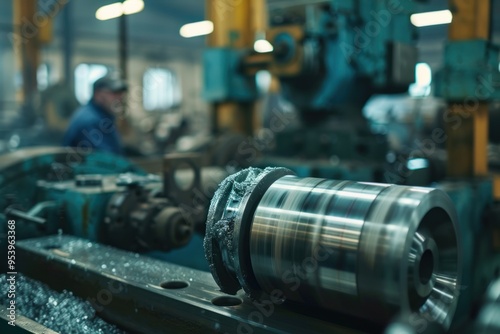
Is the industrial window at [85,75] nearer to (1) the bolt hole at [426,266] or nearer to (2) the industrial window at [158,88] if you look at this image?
(2) the industrial window at [158,88]

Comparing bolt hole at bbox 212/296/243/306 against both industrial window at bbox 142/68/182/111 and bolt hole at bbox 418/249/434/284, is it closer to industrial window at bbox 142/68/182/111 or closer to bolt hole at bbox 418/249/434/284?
bolt hole at bbox 418/249/434/284

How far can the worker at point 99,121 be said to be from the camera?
2615mm

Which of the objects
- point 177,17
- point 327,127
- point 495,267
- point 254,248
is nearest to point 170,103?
point 177,17

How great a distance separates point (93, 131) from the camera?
8.56ft

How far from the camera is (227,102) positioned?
3.65 m

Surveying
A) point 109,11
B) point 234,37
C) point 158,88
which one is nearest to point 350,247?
point 234,37

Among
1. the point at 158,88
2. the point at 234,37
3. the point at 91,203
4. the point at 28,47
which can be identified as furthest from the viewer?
the point at 158,88

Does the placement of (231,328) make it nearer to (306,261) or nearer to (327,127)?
(306,261)

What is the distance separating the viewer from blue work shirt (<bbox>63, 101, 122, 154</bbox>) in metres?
2.61

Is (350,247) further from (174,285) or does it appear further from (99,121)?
(99,121)

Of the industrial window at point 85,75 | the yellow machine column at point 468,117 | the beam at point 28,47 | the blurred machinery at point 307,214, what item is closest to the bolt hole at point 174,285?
the blurred machinery at point 307,214

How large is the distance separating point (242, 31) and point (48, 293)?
9.20ft

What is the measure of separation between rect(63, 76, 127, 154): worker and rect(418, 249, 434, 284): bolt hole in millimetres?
1984

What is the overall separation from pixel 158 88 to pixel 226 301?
481 inches
